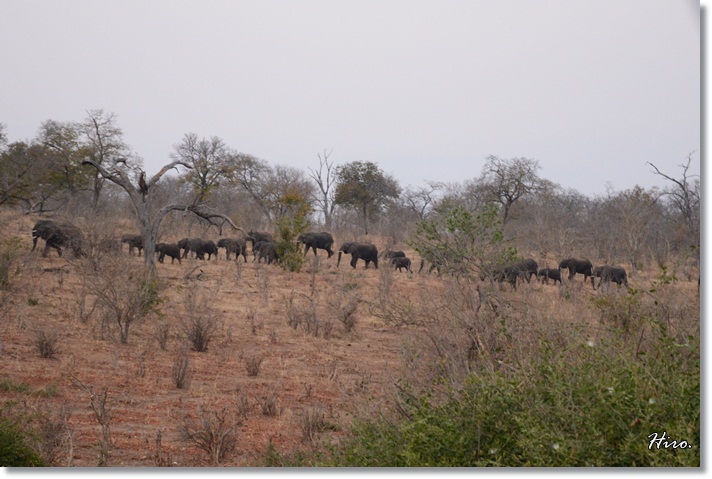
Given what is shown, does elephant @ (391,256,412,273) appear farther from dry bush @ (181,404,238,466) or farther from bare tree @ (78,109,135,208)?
dry bush @ (181,404,238,466)

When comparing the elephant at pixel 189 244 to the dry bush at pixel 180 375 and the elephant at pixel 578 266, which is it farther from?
the dry bush at pixel 180 375

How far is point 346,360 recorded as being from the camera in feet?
31.2

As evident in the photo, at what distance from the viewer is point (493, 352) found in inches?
223

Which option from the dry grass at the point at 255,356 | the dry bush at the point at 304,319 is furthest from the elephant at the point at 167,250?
the dry bush at the point at 304,319

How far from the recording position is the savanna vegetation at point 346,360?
13.0 feet

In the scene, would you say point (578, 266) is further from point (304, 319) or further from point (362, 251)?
point (304, 319)

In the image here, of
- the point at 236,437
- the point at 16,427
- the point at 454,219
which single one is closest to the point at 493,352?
the point at 454,219

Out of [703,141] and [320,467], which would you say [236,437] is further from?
[703,141]

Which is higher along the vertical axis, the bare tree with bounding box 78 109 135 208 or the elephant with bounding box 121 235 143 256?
the bare tree with bounding box 78 109 135 208

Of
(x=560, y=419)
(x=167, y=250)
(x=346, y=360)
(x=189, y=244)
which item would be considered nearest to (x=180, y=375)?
(x=346, y=360)

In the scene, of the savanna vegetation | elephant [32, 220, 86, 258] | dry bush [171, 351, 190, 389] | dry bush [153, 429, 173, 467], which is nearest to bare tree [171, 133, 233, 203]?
the savanna vegetation

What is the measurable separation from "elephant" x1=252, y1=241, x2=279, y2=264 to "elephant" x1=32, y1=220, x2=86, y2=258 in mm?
5046

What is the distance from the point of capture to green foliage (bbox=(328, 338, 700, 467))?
3.69 meters

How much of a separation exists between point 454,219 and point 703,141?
8.92 ft
